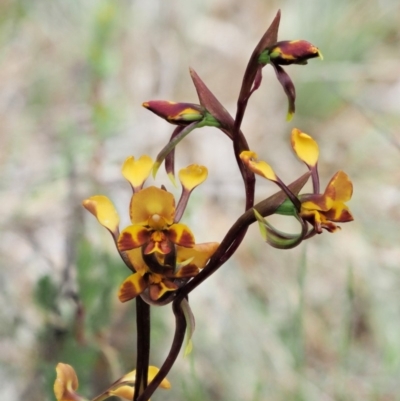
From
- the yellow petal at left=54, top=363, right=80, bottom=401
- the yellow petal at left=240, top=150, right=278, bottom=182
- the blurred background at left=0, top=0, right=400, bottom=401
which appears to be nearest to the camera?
the yellow petal at left=240, top=150, right=278, bottom=182

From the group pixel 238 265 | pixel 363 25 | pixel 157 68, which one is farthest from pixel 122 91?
pixel 363 25

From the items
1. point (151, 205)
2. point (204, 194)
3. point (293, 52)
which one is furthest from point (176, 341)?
point (204, 194)

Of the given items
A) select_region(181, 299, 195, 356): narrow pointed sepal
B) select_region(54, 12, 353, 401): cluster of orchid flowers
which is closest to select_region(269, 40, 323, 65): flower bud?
select_region(54, 12, 353, 401): cluster of orchid flowers

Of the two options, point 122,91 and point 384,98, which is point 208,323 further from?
point 384,98

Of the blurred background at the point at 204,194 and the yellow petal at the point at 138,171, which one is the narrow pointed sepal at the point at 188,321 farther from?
the blurred background at the point at 204,194

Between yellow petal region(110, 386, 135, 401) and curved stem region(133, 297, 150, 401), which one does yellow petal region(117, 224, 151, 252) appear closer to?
curved stem region(133, 297, 150, 401)

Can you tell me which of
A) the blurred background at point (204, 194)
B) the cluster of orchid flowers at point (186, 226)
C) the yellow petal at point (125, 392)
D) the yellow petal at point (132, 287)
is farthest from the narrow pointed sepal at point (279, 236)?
the blurred background at point (204, 194)
